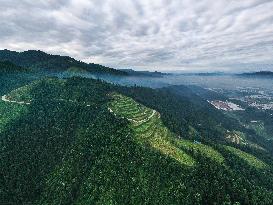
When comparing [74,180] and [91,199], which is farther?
[74,180]

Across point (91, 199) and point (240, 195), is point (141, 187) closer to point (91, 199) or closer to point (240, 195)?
point (91, 199)

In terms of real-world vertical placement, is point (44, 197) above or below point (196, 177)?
below

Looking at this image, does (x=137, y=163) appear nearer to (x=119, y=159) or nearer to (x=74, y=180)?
(x=119, y=159)

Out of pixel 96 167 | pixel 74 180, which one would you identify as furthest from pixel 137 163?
pixel 74 180

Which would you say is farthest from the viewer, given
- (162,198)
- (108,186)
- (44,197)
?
(44,197)

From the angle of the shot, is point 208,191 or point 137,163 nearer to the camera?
point 208,191

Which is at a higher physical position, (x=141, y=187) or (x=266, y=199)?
(x=141, y=187)

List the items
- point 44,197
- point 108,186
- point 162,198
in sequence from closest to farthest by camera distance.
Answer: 1. point 162,198
2. point 108,186
3. point 44,197

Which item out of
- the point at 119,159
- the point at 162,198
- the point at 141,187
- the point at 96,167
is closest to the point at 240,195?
the point at 162,198
